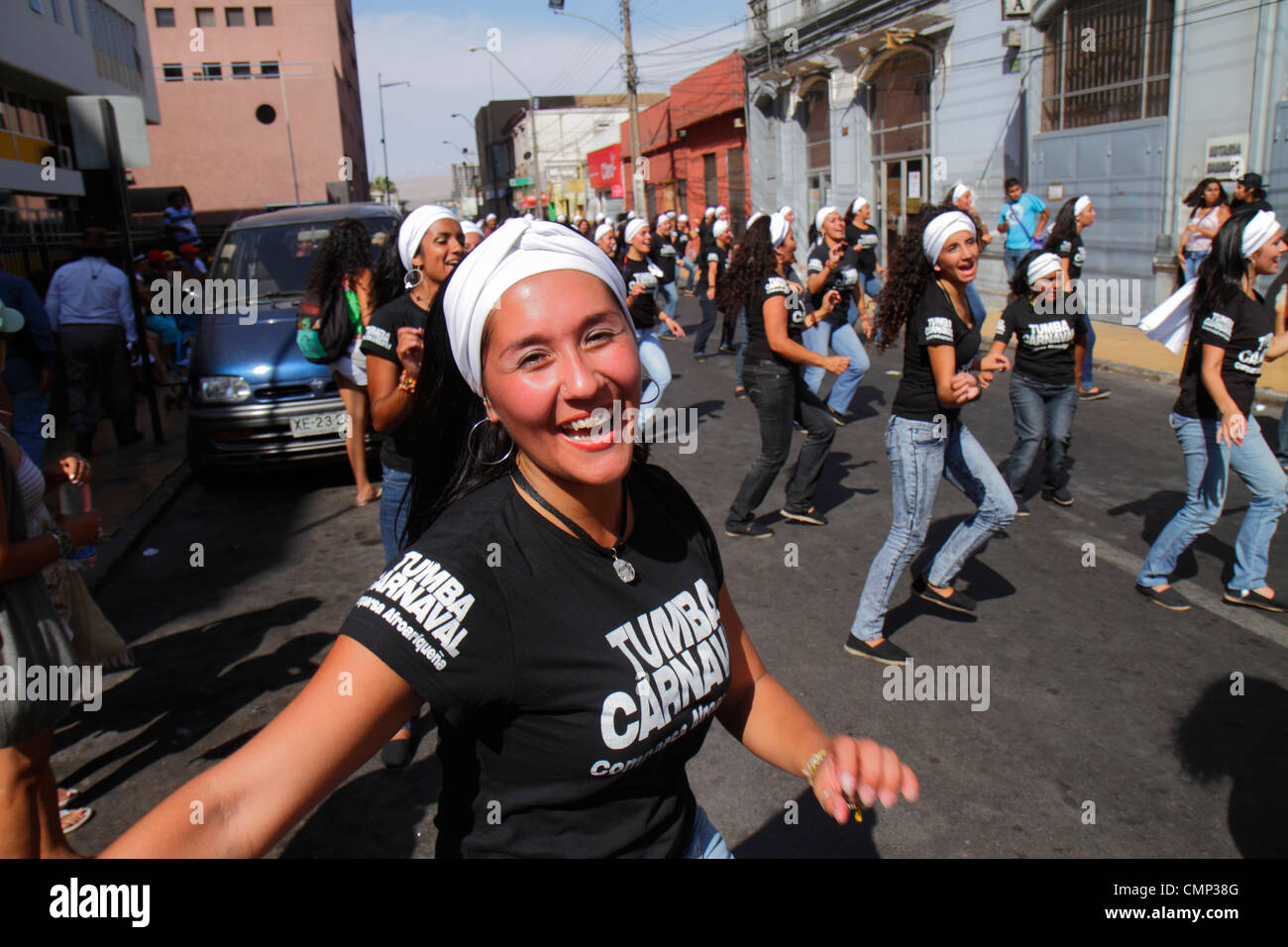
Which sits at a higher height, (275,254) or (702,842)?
(275,254)

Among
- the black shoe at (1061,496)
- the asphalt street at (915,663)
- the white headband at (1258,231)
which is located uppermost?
the white headband at (1258,231)

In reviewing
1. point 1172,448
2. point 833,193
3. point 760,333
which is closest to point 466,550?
point 760,333

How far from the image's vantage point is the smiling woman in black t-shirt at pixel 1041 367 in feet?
20.4

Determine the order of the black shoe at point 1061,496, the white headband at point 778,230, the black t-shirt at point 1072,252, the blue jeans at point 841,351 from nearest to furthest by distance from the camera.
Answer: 1. the black shoe at point 1061,496
2. the white headband at point 778,230
3. the blue jeans at point 841,351
4. the black t-shirt at point 1072,252

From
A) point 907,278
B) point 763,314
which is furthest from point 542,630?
point 763,314

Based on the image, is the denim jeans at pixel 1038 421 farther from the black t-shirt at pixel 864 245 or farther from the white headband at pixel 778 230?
the black t-shirt at pixel 864 245

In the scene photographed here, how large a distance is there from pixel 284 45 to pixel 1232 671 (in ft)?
175

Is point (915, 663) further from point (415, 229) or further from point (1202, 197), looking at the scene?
point (1202, 197)

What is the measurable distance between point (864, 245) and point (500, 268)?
35.7 ft

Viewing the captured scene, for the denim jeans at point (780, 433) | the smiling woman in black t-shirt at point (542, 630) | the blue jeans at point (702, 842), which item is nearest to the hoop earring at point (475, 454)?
the smiling woman in black t-shirt at point (542, 630)

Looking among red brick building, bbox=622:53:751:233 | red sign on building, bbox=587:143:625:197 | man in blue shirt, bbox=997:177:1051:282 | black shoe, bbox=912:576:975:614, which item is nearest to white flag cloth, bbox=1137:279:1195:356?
black shoe, bbox=912:576:975:614

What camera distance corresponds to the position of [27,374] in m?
6.68

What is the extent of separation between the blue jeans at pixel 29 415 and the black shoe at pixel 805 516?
5272 mm

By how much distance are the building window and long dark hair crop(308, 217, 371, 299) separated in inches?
486
